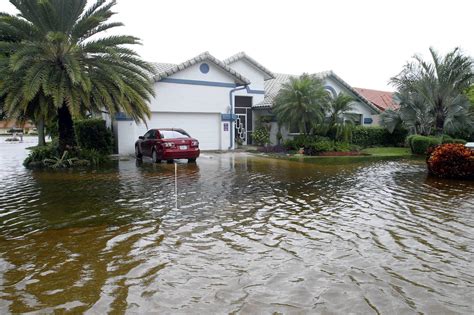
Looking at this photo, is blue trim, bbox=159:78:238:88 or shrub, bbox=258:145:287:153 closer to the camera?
blue trim, bbox=159:78:238:88

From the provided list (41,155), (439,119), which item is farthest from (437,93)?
(41,155)

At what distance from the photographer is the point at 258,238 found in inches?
227

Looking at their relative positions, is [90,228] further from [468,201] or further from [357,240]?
[468,201]

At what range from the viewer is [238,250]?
5.23 metres

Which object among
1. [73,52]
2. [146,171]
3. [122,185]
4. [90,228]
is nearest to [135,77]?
[73,52]

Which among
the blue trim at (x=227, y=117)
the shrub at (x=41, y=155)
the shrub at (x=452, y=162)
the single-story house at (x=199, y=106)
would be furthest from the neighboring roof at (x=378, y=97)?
the shrub at (x=41, y=155)

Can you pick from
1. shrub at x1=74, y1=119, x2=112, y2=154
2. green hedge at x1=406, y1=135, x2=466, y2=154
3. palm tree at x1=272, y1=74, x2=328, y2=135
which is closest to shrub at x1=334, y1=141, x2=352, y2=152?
palm tree at x1=272, y1=74, x2=328, y2=135

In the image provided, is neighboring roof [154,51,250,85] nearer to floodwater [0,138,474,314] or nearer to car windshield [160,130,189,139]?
car windshield [160,130,189,139]

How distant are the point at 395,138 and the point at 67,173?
23.4m

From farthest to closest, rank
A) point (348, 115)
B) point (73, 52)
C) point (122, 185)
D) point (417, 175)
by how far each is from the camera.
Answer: point (348, 115) < point (73, 52) < point (417, 175) < point (122, 185)

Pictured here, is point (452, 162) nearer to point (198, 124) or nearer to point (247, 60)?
point (198, 124)

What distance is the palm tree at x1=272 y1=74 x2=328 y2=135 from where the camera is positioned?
21766mm

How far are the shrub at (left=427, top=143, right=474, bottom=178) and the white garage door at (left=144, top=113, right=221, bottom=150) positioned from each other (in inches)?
541

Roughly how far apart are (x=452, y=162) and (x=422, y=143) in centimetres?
1104
